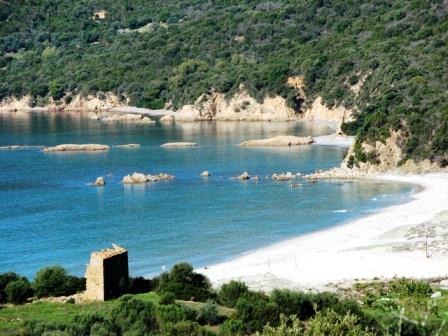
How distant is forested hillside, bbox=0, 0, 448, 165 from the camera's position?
260 feet

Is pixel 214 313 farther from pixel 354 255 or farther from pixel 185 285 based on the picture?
pixel 354 255

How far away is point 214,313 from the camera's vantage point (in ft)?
84.4

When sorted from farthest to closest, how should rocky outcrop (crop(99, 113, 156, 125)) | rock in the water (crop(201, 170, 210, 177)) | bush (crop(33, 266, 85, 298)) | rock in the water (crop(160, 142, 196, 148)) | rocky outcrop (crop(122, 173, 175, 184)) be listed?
rocky outcrop (crop(99, 113, 156, 125)) < rock in the water (crop(160, 142, 196, 148)) < rock in the water (crop(201, 170, 210, 177)) < rocky outcrop (crop(122, 173, 175, 184)) < bush (crop(33, 266, 85, 298))

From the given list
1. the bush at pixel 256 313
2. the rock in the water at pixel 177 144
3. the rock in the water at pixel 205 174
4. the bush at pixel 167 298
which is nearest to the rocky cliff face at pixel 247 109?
the rock in the water at pixel 177 144

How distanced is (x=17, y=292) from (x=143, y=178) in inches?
1391

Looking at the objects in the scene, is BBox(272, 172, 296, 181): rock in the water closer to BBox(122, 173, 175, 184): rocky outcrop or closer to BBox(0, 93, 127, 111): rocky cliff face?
BBox(122, 173, 175, 184): rocky outcrop

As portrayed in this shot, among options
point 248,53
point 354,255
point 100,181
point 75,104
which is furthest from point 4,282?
point 75,104

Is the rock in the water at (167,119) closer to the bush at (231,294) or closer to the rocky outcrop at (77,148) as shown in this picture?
the rocky outcrop at (77,148)

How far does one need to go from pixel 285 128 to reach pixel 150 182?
34884 millimetres

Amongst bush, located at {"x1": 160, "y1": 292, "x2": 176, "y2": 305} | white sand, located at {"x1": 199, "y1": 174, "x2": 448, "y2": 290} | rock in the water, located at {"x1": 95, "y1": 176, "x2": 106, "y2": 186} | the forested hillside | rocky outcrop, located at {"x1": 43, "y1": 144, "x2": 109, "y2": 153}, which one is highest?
the forested hillside

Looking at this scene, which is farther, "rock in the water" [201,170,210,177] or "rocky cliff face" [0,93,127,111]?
"rocky cliff face" [0,93,127,111]

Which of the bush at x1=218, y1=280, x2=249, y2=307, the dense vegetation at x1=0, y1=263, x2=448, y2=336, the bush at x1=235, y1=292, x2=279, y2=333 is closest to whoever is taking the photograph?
the dense vegetation at x1=0, y1=263, x2=448, y2=336

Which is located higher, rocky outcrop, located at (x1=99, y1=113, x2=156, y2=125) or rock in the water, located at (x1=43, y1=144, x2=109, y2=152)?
rocky outcrop, located at (x1=99, y1=113, x2=156, y2=125)

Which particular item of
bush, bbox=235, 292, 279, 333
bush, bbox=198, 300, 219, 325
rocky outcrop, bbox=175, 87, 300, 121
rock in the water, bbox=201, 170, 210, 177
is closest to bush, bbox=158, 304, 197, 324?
bush, bbox=198, 300, 219, 325
